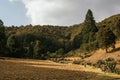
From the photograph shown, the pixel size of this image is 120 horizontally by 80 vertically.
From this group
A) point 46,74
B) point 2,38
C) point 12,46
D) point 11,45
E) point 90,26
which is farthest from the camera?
point 90,26

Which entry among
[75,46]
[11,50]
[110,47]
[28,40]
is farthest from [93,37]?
[28,40]

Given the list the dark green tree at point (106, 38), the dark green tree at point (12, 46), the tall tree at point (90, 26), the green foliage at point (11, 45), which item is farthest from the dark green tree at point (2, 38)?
the tall tree at point (90, 26)

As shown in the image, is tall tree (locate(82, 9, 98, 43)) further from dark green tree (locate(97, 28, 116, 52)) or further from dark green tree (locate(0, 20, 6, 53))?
dark green tree (locate(0, 20, 6, 53))

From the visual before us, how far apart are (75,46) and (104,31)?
275 ft

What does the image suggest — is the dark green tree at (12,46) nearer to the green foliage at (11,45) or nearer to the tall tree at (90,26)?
the green foliage at (11,45)

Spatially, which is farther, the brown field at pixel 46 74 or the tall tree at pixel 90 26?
the tall tree at pixel 90 26

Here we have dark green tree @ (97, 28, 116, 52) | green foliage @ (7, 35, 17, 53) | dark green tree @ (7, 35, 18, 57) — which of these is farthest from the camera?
green foliage @ (7, 35, 17, 53)

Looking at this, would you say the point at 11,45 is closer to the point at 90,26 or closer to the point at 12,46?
the point at 12,46

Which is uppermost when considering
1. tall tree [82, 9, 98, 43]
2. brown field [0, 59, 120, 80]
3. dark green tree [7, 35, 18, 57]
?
tall tree [82, 9, 98, 43]

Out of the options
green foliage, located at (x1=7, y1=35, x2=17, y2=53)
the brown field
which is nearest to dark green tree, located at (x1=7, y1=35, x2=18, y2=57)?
green foliage, located at (x1=7, y1=35, x2=17, y2=53)

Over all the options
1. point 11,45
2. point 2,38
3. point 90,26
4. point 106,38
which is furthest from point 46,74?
point 90,26

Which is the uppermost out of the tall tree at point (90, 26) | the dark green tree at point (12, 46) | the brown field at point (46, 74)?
the tall tree at point (90, 26)

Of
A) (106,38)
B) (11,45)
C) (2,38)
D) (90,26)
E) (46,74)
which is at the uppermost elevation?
(90,26)

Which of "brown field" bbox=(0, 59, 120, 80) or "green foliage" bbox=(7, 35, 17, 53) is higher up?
"green foliage" bbox=(7, 35, 17, 53)
